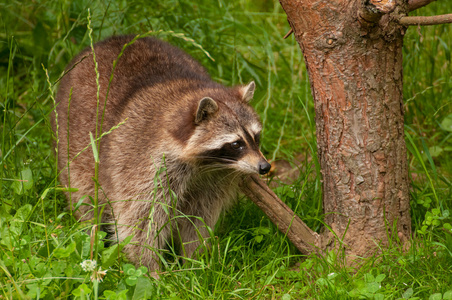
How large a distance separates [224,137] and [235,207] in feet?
2.82

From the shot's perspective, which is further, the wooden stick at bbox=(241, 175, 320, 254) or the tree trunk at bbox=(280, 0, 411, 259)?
the wooden stick at bbox=(241, 175, 320, 254)

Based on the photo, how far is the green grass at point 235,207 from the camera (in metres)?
2.91

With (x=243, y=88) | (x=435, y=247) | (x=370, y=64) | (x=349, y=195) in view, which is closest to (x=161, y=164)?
(x=243, y=88)

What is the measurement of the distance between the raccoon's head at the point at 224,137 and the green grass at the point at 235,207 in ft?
1.71

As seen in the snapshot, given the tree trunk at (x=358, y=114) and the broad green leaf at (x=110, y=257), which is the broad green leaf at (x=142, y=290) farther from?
the tree trunk at (x=358, y=114)

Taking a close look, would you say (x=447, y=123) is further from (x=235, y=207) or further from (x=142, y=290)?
(x=142, y=290)

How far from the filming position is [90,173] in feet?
13.5

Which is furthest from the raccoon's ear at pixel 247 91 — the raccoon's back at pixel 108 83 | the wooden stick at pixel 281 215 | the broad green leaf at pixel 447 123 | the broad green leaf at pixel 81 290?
the broad green leaf at pixel 447 123

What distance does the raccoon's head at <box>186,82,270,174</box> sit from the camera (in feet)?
11.2

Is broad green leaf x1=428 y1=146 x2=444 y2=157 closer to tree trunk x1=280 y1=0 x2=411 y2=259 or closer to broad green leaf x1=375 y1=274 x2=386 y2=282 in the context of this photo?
tree trunk x1=280 y1=0 x2=411 y2=259

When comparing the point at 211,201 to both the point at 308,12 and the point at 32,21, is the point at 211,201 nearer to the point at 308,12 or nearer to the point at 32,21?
the point at 308,12

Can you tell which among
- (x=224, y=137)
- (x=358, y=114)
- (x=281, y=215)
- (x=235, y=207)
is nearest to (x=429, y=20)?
(x=358, y=114)

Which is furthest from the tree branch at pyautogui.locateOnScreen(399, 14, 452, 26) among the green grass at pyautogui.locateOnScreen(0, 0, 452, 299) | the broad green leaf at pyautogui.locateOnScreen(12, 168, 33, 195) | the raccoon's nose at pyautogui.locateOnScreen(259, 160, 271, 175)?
the broad green leaf at pyautogui.locateOnScreen(12, 168, 33, 195)

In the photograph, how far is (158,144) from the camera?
359cm
